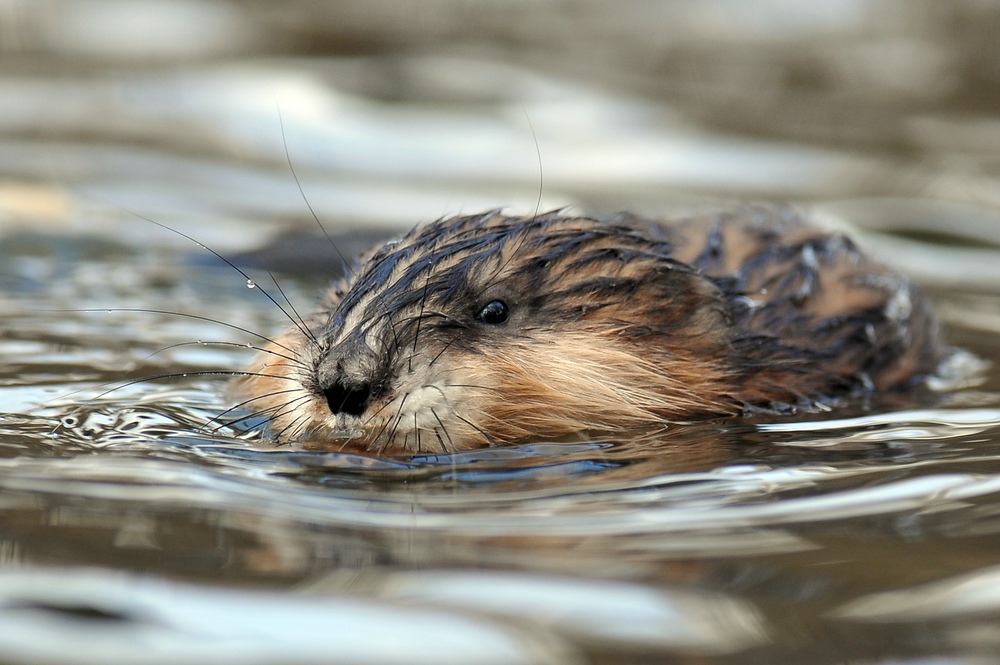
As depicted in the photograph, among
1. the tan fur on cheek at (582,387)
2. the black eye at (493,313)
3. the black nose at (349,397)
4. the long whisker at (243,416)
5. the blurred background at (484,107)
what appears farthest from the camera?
the blurred background at (484,107)

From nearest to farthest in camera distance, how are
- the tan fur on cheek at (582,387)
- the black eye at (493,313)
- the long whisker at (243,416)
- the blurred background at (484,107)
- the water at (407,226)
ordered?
the water at (407,226) → the tan fur on cheek at (582,387) → the long whisker at (243,416) → the black eye at (493,313) → the blurred background at (484,107)

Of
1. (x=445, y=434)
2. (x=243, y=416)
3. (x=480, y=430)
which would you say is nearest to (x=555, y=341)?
(x=480, y=430)

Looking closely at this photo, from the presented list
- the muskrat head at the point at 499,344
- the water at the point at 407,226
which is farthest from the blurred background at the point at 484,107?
the muskrat head at the point at 499,344

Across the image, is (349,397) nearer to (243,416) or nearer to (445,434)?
(445,434)

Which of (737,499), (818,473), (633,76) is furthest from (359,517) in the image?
(633,76)

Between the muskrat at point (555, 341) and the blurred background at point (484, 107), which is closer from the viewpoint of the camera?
the muskrat at point (555, 341)

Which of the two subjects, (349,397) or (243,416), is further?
(243,416)

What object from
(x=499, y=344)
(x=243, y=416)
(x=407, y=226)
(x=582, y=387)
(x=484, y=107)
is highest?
(x=484, y=107)

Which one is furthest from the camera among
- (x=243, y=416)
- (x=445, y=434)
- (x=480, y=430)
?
(x=243, y=416)

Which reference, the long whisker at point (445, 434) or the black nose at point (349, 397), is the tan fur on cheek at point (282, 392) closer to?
the black nose at point (349, 397)
